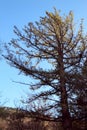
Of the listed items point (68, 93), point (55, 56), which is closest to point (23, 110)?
point (68, 93)

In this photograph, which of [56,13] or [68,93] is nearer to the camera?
[68,93]

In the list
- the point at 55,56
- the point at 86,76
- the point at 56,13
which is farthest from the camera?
the point at 56,13

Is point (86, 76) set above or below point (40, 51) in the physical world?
below

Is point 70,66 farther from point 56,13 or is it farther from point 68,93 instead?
point 56,13

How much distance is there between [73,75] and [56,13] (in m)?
5.94

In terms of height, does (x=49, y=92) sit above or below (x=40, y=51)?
below

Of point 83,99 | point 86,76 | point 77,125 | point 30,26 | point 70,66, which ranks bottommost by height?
point 77,125

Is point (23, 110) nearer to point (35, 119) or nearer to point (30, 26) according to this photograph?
point (35, 119)

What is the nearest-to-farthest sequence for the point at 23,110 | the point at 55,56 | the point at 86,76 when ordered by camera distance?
1. the point at 86,76
2. the point at 23,110
3. the point at 55,56

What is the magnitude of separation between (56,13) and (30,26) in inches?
80.7

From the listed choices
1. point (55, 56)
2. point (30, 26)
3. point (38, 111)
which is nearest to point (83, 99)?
point (38, 111)

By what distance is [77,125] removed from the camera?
20031 mm

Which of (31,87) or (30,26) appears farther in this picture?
(30,26)

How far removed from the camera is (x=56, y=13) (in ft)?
79.0
